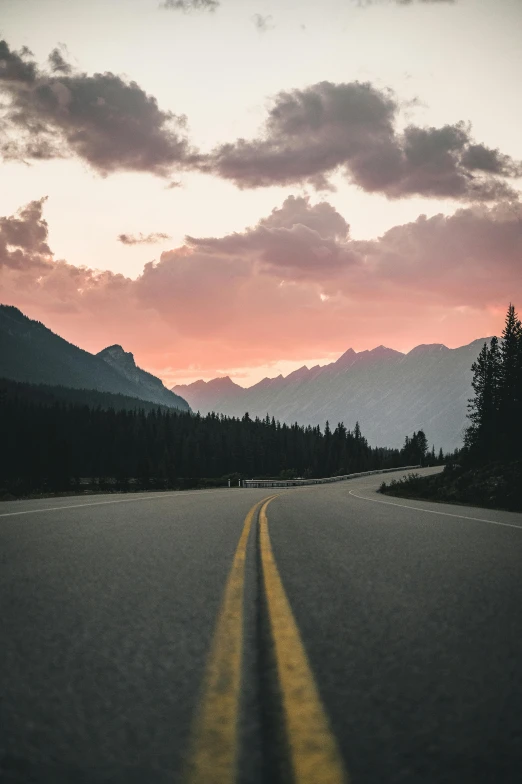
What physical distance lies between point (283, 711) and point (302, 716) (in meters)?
0.08

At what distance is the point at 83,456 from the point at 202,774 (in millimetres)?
159401

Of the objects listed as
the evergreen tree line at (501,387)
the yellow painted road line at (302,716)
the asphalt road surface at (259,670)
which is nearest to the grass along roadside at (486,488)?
the asphalt road surface at (259,670)

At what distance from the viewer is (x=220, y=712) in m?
2.12

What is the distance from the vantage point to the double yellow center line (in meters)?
1.71

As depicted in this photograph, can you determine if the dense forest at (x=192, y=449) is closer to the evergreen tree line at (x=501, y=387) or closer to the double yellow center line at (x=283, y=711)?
the evergreen tree line at (x=501, y=387)

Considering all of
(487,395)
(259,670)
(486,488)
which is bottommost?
(486,488)

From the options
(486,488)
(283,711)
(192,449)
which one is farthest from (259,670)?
(192,449)

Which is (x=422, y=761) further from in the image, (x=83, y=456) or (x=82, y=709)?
(x=83, y=456)

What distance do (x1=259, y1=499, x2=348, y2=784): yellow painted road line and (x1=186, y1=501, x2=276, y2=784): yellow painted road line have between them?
0.19 m

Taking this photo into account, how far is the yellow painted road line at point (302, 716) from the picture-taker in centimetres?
170

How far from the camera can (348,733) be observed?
1.97 metres

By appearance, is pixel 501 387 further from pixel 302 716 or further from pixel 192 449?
pixel 302 716

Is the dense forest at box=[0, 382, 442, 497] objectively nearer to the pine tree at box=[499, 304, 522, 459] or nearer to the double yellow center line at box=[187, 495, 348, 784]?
the pine tree at box=[499, 304, 522, 459]

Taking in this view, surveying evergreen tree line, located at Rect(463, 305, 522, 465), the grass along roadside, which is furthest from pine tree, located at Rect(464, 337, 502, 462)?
the grass along roadside
